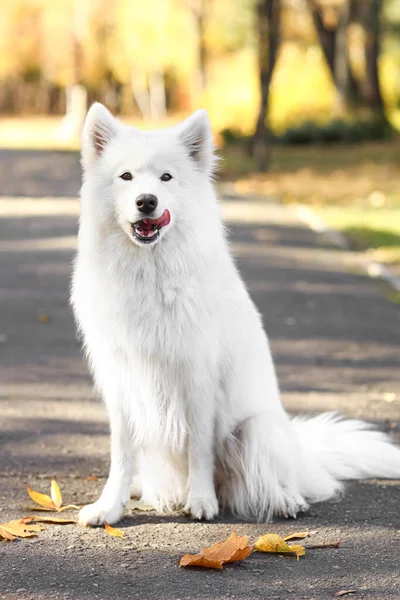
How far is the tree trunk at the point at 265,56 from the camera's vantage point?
2616 centimetres

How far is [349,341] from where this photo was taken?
9.21 meters

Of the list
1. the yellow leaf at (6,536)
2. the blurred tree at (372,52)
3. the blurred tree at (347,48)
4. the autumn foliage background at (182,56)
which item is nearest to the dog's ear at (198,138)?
the yellow leaf at (6,536)

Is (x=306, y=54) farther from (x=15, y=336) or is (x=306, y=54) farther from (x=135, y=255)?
(x=135, y=255)

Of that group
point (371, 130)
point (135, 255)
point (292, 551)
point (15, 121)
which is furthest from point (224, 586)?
point (15, 121)

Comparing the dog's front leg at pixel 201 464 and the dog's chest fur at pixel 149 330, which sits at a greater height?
the dog's chest fur at pixel 149 330

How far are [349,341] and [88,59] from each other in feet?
151

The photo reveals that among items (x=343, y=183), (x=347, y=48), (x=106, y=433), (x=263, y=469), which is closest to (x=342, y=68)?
Result: (x=347, y=48)

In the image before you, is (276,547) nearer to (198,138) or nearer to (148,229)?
(148,229)

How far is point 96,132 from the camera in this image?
459 cm

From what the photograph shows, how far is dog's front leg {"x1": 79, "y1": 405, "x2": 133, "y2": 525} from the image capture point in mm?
4711

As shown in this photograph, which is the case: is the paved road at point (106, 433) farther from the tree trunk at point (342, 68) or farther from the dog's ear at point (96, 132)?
the tree trunk at point (342, 68)

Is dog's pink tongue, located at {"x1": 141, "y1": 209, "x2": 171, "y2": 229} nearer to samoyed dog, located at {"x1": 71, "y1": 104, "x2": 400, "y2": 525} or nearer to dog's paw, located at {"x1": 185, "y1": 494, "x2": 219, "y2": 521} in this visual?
samoyed dog, located at {"x1": 71, "y1": 104, "x2": 400, "y2": 525}

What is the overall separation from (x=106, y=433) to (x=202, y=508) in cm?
165

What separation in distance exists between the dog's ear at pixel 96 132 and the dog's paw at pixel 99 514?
5.38 feet
